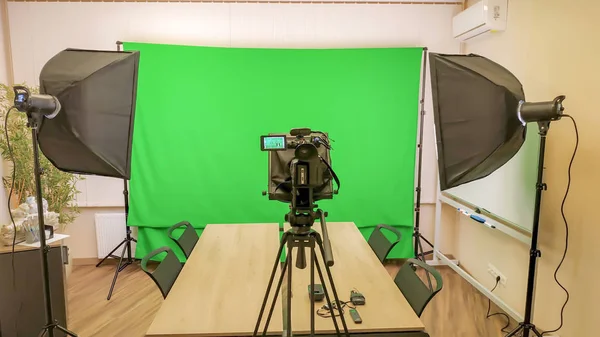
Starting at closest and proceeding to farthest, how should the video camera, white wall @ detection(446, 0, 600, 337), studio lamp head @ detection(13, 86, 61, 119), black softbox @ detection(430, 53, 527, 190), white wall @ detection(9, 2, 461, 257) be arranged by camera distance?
the video camera < studio lamp head @ detection(13, 86, 61, 119) < black softbox @ detection(430, 53, 527, 190) < white wall @ detection(446, 0, 600, 337) < white wall @ detection(9, 2, 461, 257)

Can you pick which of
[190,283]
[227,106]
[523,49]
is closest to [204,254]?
[190,283]

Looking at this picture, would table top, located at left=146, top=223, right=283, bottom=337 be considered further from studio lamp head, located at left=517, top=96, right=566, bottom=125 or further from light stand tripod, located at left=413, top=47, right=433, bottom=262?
light stand tripod, located at left=413, top=47, right=433, bottom=262

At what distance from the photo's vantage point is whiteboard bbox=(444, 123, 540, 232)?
7.97 ft

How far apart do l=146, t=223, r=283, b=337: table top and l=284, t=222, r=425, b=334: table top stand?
0.42 feet

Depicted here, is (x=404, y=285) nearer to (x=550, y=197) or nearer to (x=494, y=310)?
(x=550, y=197)

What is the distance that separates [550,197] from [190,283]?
2239mm

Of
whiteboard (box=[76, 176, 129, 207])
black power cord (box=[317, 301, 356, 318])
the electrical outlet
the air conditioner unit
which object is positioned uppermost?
the air conditioner unit

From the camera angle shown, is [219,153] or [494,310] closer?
[494,310]

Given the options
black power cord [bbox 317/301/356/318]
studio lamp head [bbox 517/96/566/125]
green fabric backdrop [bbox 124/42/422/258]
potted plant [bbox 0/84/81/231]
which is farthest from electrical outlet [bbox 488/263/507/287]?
potted plant [bbox 0/84/81/231]

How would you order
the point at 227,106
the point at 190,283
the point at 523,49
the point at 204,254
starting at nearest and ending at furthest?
the point at 190,283 < the point at 204,254 < the point at 523,49 < the point at 227,106

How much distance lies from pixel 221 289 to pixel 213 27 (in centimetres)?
267

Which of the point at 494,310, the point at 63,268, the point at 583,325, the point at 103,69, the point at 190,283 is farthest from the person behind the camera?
the point at 494,310

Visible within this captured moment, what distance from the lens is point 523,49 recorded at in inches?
106

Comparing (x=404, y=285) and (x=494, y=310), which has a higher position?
(x=404, y=285)
